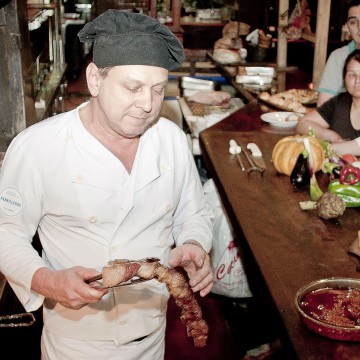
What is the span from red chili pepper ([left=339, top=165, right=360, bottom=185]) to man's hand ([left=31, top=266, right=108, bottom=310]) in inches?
65.5

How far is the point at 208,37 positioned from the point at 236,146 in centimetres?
1010

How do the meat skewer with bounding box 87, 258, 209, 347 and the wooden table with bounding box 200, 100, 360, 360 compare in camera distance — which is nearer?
the meat skewer with bounding box 87, 258, 209, 347

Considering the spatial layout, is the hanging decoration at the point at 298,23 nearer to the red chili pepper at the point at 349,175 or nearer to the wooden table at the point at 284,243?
the wooden table at the point at 284,243

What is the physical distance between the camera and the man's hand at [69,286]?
5.63ft

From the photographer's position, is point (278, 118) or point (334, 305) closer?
point (334, 305)

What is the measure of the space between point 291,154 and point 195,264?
58.7 inches

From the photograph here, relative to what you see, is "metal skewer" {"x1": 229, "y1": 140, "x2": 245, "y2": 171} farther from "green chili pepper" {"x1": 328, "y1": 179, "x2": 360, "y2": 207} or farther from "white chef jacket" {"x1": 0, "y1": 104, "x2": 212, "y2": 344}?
"white chef jacket" {"x1": 0, "y1": 104, "x2": 212, "y2": 344}

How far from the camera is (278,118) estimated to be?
4.66 m

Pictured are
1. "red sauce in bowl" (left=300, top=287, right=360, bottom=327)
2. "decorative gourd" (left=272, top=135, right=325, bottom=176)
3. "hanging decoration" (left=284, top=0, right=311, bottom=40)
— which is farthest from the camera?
"hanging decoration" (left=284, top=0, right=311, bottom=40)

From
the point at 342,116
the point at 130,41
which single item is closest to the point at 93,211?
the point at 130,41

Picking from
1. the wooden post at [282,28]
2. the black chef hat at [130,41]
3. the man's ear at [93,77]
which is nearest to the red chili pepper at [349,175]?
the black chef hat at [130,41]

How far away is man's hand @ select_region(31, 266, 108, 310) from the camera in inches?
67.5

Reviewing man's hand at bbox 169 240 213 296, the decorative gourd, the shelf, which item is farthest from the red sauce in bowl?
the shelf

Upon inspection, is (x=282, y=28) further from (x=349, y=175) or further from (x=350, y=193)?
(x=350, y=193)
